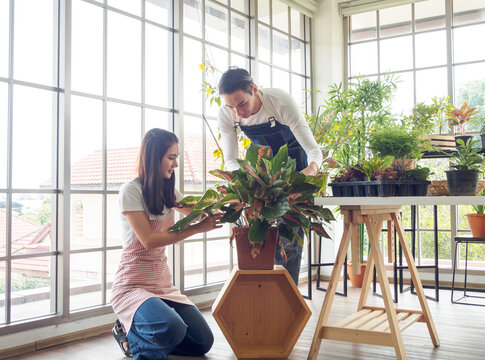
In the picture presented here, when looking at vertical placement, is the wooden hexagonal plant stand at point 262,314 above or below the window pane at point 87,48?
below

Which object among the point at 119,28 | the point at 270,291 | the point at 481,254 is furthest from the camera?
the point at 481,254

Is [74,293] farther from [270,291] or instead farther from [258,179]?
[258,179]

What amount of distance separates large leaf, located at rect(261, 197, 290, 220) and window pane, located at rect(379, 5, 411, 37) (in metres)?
3.90

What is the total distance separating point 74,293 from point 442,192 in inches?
87.3

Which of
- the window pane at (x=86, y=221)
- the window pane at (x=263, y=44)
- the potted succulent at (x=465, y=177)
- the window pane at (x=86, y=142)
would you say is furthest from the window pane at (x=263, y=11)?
the potted succulent at (x=465, y=177)

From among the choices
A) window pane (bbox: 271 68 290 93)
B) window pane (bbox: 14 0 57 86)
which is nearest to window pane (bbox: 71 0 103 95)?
window pane (bbox: 14 0 57 86)

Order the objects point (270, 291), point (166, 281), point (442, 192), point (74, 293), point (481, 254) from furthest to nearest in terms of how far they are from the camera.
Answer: point (481, 254)
point (74, 293)
point (166, 281)
point (270, 291)
point (442, 192)

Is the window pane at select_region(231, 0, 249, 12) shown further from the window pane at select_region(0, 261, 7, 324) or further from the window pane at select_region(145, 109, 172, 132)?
the window pane at select_region(0, 261, 7, 324)

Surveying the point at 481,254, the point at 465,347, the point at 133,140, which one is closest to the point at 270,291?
the point at 465,347

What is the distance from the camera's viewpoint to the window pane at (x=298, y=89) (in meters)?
5.38

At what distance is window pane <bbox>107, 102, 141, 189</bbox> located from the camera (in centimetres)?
342

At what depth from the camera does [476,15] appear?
508 centimetres

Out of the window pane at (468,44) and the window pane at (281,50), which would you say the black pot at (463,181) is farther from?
the window pane at (468,44)

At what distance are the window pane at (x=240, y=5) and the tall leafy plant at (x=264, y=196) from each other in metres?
2.52
